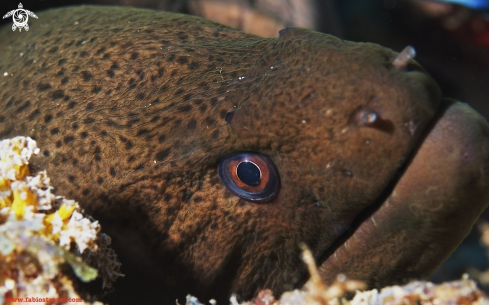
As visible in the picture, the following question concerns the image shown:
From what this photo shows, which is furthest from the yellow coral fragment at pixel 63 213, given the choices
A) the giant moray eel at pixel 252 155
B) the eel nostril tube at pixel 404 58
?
the eel nostril tube at pixel 404 58

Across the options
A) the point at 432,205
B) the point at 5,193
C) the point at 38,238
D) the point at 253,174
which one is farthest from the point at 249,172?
the point at 5,193

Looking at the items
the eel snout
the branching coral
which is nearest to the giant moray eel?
the eel snout

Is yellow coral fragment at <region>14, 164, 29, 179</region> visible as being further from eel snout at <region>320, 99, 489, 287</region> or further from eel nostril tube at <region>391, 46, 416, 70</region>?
eel nostril tube at <region>391, 46, 416, 70</region>

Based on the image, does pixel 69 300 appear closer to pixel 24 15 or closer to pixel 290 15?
pixel 24 15

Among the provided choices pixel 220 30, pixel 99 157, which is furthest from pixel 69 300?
pixel 220 30

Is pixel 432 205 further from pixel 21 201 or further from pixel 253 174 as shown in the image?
pixel 21 201

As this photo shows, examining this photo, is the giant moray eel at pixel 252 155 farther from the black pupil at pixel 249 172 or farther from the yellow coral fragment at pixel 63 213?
the yellow coral fragment at pixel 63 213
